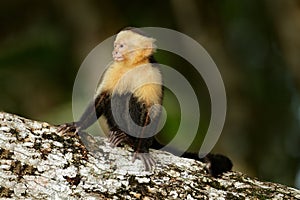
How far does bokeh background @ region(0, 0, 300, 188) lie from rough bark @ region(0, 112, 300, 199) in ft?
5.68

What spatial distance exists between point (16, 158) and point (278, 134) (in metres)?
2.86

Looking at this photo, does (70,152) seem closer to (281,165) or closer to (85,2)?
(85,2)

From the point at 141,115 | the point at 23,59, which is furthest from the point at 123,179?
the point at 23,59

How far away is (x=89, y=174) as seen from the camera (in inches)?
73.9

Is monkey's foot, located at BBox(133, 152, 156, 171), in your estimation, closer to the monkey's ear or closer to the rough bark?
the rough bark

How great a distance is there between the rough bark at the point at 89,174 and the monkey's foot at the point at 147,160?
2cm

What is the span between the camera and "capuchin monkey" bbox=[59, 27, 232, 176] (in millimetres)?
2385

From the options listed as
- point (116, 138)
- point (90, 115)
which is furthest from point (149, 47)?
point (116, 138)

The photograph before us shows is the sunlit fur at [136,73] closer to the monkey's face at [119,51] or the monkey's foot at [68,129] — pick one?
the monkey's face at [119,51]

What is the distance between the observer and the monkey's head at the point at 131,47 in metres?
2.47

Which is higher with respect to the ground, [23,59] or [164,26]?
[164,26]

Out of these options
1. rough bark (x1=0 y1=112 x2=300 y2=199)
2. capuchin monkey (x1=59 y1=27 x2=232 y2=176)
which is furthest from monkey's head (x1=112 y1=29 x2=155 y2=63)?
rough bark (x1=0 y1=112 x2=300 y2=199)

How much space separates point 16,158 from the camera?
72.5 inches

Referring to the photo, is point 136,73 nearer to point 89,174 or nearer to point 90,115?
point 90,115
